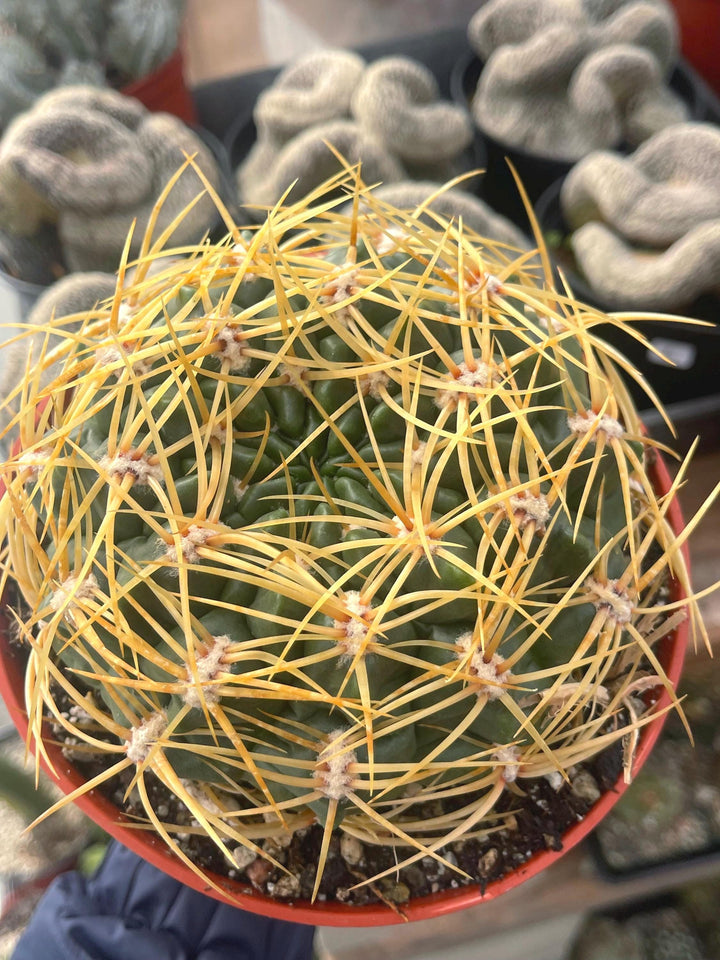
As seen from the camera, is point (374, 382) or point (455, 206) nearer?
point (374, 382)

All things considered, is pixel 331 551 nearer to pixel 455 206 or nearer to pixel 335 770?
pixel 335 770

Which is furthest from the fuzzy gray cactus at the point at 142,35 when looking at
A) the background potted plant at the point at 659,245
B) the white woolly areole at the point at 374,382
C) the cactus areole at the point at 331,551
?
the white woolly areole at the point at 374,382

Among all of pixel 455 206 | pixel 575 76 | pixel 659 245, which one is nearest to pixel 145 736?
pixel 455 206

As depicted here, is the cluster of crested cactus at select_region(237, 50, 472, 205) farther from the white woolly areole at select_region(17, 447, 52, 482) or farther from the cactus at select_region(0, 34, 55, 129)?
the white woolly areole at select_region(17, 447, 52, 482)

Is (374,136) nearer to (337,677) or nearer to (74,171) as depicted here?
(74,171)

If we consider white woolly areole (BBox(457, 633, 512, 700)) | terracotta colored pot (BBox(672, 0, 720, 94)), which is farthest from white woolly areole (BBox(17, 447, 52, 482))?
terracotta colored pot (BBox(672, 0, 720, 94))

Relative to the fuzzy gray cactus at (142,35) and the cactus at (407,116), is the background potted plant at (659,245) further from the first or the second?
the fuzzy gray cactus at (142,35)

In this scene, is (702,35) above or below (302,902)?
above
